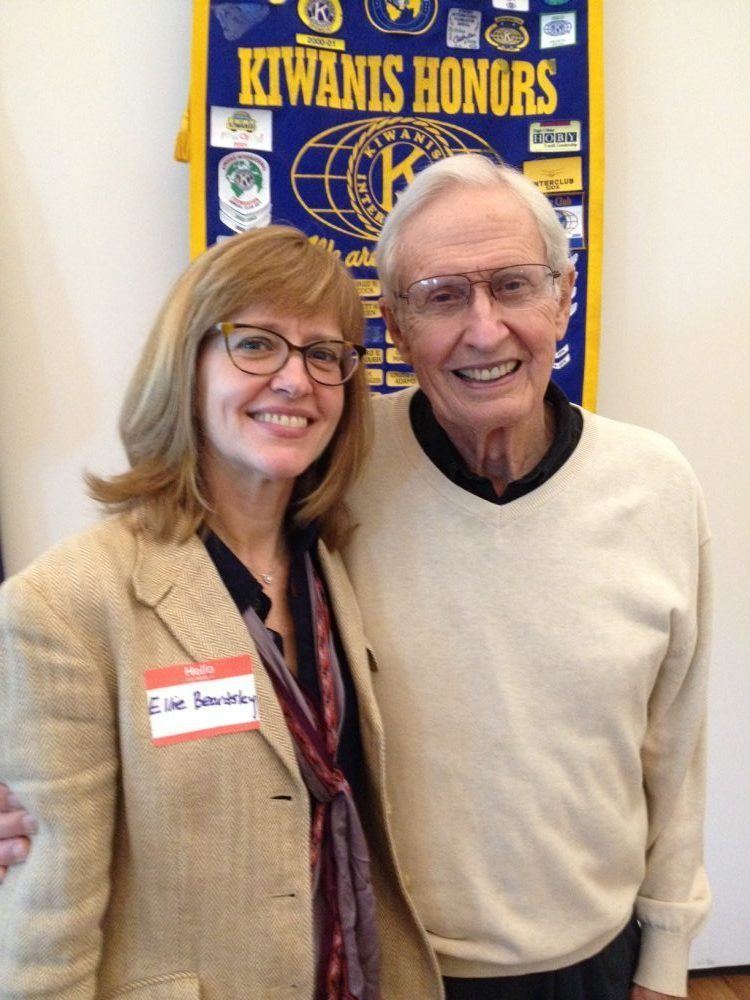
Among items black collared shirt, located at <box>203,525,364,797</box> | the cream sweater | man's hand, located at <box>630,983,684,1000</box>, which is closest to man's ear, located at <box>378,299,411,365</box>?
the cream sweater

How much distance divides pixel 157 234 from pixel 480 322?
3.56 ft

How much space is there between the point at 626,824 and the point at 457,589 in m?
0.49

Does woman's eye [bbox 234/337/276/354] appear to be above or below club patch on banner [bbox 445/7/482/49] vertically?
below

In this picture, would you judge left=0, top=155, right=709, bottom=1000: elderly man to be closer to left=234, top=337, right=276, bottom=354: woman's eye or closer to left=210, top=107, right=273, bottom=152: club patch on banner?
left=234, top=337, right=276, bottom=354: woman's eye

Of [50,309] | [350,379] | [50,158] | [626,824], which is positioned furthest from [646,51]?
[626,824]

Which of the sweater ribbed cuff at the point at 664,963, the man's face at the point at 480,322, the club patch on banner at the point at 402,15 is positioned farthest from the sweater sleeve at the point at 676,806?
the club patch on banner at the point at 402,15

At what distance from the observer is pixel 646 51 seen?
1.86 m

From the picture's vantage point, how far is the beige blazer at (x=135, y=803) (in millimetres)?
812

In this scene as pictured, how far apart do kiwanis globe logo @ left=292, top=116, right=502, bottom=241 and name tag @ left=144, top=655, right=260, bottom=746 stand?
1287mm

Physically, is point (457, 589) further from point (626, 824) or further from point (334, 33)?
point (334, 33)

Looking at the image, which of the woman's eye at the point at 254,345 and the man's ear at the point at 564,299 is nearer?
the woman's eye at the point at 254,345

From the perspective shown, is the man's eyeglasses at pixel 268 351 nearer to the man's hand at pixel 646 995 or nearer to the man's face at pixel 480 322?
the man's face at pixel 480 322

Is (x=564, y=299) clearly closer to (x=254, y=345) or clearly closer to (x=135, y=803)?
(x=254, y=345)

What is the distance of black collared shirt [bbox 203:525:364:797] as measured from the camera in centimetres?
98
